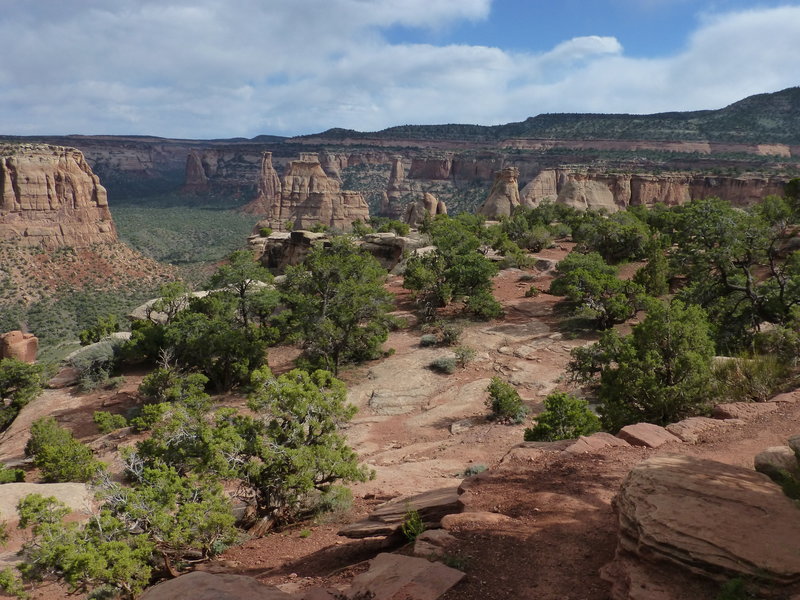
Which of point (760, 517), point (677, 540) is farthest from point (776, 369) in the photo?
point (677, 540)

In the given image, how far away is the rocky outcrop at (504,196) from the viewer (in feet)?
233

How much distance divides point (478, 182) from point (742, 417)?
398 feet

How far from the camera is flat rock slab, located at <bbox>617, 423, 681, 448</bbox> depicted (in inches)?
402

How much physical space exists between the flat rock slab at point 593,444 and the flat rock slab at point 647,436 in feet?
0.59

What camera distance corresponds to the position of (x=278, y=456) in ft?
33.0

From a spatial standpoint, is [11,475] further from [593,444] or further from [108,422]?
[593,444]

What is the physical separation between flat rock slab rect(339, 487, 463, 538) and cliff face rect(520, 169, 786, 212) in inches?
2593

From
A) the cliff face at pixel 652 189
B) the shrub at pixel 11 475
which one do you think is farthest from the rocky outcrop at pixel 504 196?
the shrub at pixel 11 475

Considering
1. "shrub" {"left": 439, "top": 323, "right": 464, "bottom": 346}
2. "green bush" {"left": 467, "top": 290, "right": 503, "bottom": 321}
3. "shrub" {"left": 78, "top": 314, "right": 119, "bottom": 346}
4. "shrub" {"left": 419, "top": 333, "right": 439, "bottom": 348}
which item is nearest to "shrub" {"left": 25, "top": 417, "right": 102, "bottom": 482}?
"shrub" {"left": 419, "top": 333, "right": 439, "bottom": 348}

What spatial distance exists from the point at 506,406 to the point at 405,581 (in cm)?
1158

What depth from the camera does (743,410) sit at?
442 inches

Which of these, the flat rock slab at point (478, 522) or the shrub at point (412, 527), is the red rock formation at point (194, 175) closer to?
the shrub at point (412, 527)

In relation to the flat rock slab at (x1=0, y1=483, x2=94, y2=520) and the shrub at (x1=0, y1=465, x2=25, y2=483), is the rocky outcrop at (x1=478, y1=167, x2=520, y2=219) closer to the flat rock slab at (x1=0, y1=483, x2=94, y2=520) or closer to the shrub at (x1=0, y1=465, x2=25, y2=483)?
the shrub at (x1=0, y1=465, x2=25, y2=483)

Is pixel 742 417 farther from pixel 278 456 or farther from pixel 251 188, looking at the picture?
pixel 251 188
